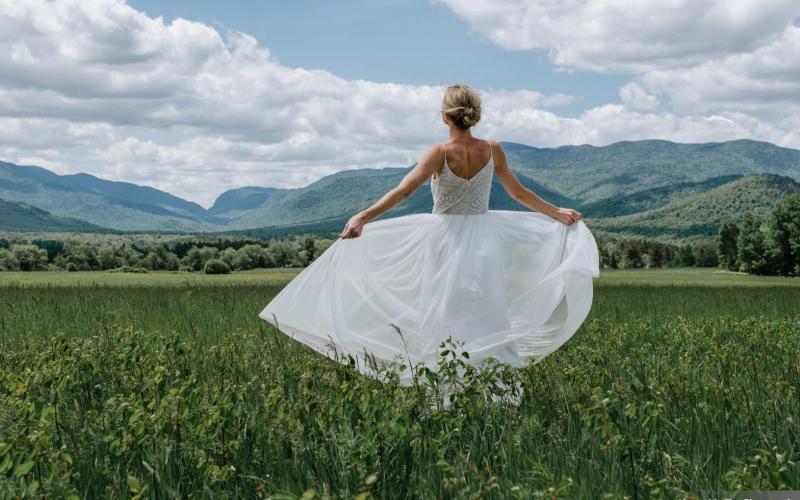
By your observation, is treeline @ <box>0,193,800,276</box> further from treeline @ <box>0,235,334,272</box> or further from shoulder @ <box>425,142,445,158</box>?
shoulder @ <box>425,142,445,158</box>

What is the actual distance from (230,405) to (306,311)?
3.06 metres

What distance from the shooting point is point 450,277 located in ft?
21.3

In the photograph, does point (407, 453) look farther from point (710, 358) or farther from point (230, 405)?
point (710, 358)

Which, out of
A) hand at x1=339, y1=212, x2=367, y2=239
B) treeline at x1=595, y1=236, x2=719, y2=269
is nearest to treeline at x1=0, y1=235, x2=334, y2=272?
hand at x1=339, y1=212, x2=367, y2=239

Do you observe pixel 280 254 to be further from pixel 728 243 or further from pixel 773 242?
pixel 728 243

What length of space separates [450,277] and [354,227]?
3.50 feet

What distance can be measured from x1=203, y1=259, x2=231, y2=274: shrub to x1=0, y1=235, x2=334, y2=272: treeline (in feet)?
0.24

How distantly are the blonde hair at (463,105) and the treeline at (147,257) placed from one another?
44779 mm

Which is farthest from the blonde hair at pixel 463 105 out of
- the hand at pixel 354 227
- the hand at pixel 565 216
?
the hand at pixel 565 216

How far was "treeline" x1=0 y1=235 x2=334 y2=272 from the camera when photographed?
53031mm

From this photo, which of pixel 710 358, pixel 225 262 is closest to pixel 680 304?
pixel 710 358

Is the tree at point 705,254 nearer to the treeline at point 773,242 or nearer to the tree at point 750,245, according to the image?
the treeline at point 773,242

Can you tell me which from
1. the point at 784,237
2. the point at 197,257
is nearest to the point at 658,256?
the point at 784,237

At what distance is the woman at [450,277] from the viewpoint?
21.2 ft
